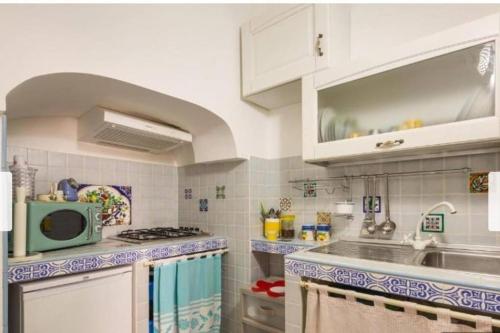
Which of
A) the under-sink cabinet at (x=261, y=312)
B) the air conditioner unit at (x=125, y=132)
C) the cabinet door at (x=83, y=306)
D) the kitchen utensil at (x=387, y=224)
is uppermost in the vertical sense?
the air conditioner unit at (x=125, y=132)

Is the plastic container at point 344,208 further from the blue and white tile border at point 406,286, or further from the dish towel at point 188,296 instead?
the dish towel at point 188,296

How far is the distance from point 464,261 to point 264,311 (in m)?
1.08

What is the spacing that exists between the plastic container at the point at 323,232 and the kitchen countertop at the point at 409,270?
47 centimetres

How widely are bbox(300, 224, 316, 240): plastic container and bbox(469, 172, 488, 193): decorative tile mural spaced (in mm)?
860

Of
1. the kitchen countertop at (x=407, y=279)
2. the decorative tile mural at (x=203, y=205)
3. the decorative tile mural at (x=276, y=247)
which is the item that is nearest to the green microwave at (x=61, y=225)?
the decorative tile mural at (x=203, y=205)

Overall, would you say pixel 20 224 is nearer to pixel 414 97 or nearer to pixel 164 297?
pixel 164 297

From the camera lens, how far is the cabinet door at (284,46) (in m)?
1.63

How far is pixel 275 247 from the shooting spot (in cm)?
182

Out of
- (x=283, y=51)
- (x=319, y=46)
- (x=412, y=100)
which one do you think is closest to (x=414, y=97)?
(x=412, y=100)

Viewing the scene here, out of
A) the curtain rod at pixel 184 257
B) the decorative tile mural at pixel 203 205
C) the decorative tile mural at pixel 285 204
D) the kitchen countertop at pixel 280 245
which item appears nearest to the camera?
the curtain rod at pixel 184 257

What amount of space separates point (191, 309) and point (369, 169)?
139 cm

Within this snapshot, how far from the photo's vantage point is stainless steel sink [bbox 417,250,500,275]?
1.26 metres

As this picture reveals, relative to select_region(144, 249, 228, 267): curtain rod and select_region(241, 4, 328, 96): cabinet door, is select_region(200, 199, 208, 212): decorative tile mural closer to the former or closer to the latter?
select_region(144, 249, 228, 267): curtain rod

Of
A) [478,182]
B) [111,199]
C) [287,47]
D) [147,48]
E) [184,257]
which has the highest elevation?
[287,47]
